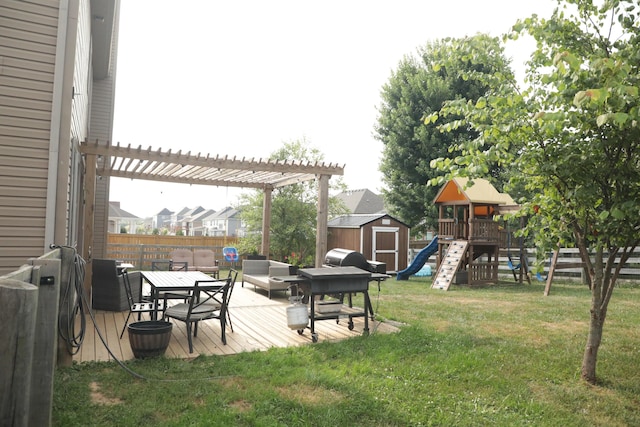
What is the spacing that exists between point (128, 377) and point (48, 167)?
2.27m

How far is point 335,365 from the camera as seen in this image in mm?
4438

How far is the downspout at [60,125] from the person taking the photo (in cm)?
440

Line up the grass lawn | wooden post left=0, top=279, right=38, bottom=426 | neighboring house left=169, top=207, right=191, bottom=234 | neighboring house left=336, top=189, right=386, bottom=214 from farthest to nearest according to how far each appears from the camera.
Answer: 1. neighboring house left=169, top=207, right=191, bottom=234
2. neighboring house left=336, top=189, right=386, bottom=214
3. the grass lawn
4. wooden post left=0, top=279, right=38, bottom=426

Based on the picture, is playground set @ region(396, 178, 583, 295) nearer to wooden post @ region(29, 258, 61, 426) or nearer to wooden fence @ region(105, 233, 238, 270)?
wooden fence @ region(105, 233, 238, 270)

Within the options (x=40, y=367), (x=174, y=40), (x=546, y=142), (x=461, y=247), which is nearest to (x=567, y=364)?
(x=546, y=142)

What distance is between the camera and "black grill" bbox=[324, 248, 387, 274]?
7.63 m

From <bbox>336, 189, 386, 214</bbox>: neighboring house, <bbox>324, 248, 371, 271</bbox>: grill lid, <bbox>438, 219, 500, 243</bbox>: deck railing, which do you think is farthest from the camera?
<bbox>336, 189, 386, 214</bbox>: neighboring house

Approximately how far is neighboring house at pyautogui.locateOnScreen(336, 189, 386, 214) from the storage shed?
8294 mm

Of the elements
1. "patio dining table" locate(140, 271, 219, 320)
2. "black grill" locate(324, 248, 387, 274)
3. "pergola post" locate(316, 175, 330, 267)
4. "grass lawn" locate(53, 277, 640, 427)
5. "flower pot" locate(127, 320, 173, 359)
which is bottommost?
"grass lawn" locate(53, 277, 640, 427)

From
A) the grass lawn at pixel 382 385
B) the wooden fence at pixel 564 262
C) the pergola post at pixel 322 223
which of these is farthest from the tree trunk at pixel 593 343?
the wooden fence at pixel 564 262

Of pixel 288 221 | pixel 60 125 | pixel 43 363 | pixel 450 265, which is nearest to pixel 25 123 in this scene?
pixel 60 125

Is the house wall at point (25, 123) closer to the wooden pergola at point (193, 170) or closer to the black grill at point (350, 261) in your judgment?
the wooden pergola at point (193, 170)

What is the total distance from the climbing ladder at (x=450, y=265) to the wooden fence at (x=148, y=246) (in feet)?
26.3

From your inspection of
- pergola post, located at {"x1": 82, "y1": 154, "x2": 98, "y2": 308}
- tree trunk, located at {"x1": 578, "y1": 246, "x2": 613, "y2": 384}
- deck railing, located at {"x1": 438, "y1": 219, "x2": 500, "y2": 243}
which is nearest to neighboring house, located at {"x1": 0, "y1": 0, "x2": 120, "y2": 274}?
pergola post, located at {"x1": 82, "y1": 154, "x2": 98, "y2": 308}
